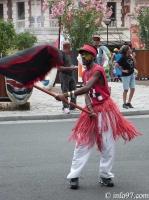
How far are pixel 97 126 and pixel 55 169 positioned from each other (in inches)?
57.2

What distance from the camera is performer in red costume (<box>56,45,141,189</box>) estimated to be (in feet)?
26.4

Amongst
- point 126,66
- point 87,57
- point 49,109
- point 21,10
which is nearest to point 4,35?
point 49,109

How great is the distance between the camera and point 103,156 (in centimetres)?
812

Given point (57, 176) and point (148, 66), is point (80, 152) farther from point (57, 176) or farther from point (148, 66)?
Answer: point (148, 66)

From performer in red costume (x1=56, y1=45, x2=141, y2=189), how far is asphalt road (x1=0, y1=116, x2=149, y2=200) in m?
0.27

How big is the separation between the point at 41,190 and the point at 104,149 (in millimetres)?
875

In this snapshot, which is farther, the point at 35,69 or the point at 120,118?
the point at 120,118

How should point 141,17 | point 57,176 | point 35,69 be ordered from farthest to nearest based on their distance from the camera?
point 141,17 < point 57,176 < point 35,69

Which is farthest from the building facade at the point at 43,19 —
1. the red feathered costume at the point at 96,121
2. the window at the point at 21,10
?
the red feathered costume at the point at 96,121

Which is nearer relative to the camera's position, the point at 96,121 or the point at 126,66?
the point at 96,121

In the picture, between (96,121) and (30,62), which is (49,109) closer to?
(96,121)

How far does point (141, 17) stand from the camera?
3475 cm

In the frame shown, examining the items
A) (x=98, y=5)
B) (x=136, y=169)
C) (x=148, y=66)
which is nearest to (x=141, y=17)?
(x=98, y=5)

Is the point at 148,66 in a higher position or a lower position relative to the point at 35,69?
lower
